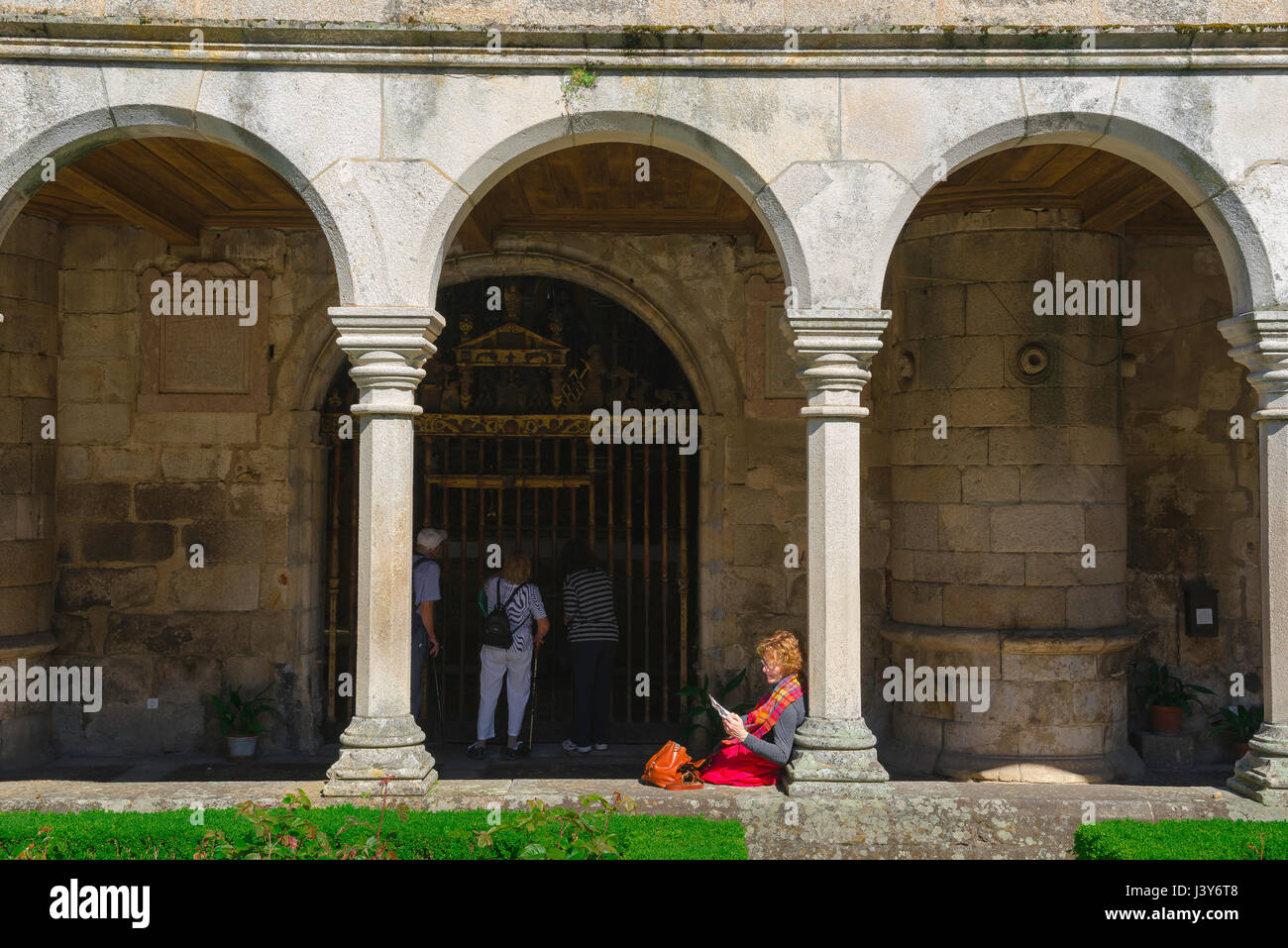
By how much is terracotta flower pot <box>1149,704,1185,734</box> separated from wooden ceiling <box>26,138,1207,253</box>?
303 centimetres

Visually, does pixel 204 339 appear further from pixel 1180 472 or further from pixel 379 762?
pixel 1180 472

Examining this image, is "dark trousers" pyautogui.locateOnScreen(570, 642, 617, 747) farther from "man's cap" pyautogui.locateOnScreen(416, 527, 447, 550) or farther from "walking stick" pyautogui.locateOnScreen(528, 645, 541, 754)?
"man's cap" pyautogui.locateOnScreen(416, 527, 447, 550)

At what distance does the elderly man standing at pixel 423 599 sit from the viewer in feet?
22.0

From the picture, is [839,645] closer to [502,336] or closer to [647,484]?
[647,484]

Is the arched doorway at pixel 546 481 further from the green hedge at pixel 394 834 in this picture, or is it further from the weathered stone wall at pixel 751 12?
the green hedge at pixel 394 834

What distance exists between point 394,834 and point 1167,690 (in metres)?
5.29

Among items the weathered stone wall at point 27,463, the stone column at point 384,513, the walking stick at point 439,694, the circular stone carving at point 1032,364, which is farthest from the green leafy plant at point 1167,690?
the weathered stone wall at point 27,463

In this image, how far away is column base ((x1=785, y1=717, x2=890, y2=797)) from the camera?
14.6ft

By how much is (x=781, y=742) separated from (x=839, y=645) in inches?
19.4

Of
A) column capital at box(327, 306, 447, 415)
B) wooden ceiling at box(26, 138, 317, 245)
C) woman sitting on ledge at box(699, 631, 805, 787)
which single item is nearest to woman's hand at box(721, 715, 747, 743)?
woman sitting on ledge at box(699, 631, 805, 787)

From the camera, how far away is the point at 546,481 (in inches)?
291

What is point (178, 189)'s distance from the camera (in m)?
6.28

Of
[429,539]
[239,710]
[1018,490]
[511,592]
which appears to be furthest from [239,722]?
[1018,490]

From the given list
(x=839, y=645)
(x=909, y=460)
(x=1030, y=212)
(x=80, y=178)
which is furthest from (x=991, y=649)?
(x=80, y=178)
